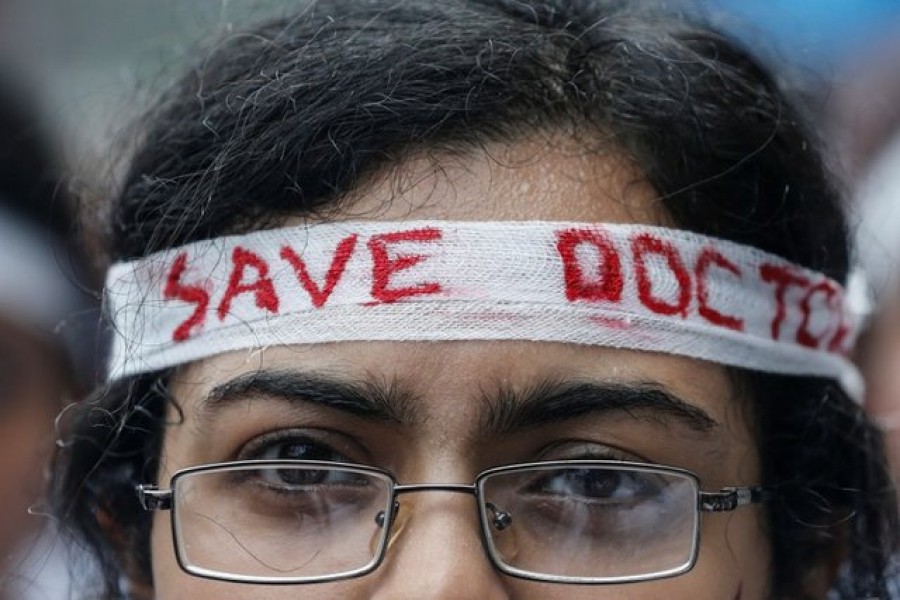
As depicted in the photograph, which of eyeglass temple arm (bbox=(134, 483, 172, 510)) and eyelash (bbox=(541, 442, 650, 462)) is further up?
eyelash (bbox=(541, 442, 650, 462))

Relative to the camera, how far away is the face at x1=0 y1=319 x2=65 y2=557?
3623 mm

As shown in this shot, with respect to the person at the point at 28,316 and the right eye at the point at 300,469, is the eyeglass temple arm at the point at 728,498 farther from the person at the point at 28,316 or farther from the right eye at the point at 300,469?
the person at the point at 28,316

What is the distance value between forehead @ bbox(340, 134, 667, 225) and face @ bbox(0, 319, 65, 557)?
6.53 ft

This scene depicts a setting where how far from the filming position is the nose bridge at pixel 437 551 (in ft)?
5.76

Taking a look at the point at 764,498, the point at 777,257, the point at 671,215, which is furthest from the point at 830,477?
the point at 671,215

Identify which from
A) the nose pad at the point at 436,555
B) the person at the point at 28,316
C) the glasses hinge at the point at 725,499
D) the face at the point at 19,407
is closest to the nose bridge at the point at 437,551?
the nose pad at the point at 436,555

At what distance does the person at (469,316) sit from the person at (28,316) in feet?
3.73

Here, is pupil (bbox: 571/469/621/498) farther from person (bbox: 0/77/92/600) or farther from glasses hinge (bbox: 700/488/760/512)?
person (bbox: 0/77/92/600)

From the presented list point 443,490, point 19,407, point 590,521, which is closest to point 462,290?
point 443,490

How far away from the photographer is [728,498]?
1.97 m

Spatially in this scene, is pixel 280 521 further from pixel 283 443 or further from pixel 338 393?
pixel 338 393

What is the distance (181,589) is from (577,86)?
39.4 inches

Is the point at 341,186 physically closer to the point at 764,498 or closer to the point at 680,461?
the point at 680,461

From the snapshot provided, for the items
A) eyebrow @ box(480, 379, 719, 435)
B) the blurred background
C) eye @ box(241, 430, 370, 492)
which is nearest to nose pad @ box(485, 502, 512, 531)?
eyebrow @ box(480, 379, 719, 435)
